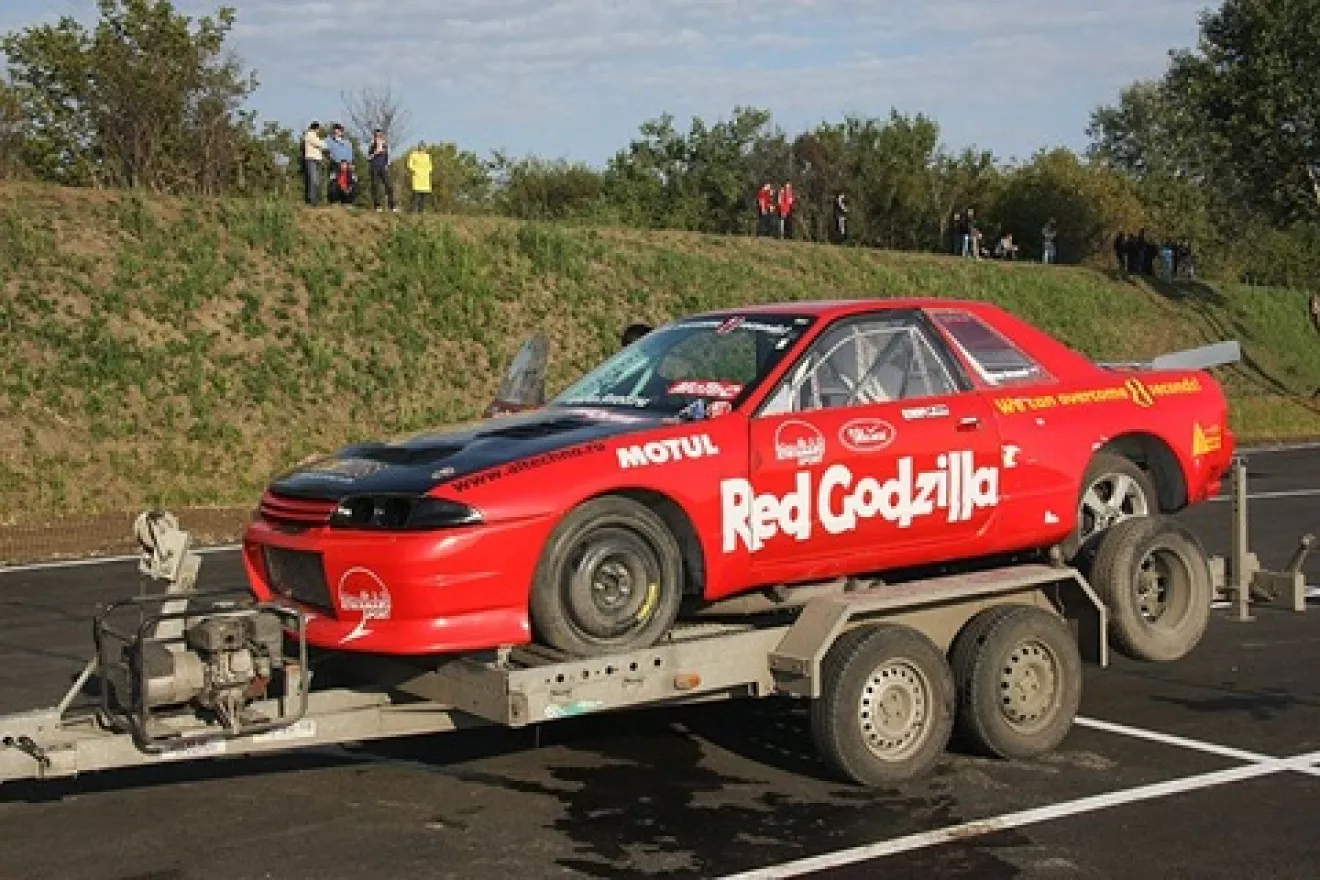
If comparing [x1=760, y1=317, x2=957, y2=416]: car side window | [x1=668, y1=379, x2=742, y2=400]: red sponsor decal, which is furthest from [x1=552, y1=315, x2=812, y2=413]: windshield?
[x1=760, y1=317, x2=957, y2=416]: car side window

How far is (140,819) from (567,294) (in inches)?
868

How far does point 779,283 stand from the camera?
3262 cm

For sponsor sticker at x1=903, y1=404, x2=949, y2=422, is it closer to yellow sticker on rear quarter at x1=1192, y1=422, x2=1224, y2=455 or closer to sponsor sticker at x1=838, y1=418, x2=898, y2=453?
sponsor sticker at x1=838, y1=418, x2=898, y2=453

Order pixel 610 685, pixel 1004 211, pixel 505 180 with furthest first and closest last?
pixel 505 180 → pixel 1004 211 → pixel 610 685

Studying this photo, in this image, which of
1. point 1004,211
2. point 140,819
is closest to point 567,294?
point 140,819

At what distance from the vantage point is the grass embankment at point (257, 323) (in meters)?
19.9

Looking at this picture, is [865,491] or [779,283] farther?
[779,283]

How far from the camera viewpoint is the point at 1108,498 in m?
8.02

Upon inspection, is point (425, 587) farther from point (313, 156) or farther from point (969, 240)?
point (969, 240)

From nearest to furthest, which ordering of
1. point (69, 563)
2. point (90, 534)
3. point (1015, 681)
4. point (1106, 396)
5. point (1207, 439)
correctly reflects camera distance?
1. point (1015, 681)
2. point (1106, 396)
3. point (1207, 439)
4. point (69, 563)
5. point (90, 534)

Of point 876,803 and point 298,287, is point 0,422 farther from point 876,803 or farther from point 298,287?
point 876,803

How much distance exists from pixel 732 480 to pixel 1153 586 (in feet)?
8.61

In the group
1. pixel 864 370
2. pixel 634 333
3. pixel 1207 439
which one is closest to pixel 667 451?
pixel 864 370

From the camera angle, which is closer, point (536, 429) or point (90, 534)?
point (536, 429)
